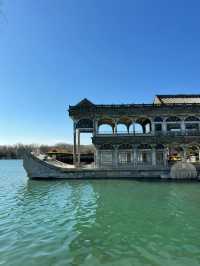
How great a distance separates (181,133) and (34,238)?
29.8m

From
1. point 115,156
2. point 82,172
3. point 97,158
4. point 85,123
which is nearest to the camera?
point 82,172

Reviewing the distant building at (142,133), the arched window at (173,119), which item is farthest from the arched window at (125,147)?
the arched window at (173,119)

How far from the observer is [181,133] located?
3816 cm

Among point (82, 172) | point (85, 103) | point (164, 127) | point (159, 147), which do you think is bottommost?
point (82, 172)

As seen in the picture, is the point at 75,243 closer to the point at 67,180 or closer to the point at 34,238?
the point at 34,238

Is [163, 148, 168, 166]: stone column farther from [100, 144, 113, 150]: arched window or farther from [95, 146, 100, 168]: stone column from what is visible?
[95, 146, 100, 168]: stone column

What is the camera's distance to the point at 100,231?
1273 cm

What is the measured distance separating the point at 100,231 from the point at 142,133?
26.7 meters

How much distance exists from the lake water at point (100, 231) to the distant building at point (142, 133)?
16404 millimetres

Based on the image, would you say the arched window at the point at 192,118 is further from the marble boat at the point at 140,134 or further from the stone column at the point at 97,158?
the stone column at the point at 97,158

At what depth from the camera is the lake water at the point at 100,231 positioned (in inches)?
377

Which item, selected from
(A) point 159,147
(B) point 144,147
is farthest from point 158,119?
(B) point 144,147

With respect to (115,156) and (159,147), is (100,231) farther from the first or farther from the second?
(159,147)

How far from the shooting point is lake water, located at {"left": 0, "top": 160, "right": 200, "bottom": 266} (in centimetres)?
957
